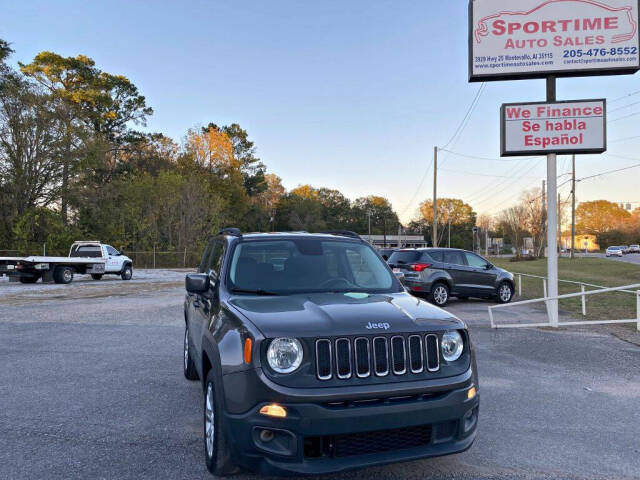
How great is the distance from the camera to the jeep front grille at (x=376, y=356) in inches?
126

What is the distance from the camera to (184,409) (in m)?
5.24

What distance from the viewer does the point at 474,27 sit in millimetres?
11977

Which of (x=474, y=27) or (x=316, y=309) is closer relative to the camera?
(x=316, y=309)

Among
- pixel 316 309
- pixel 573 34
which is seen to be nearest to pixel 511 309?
pixel 573 34

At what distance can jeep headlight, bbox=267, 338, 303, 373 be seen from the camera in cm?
321

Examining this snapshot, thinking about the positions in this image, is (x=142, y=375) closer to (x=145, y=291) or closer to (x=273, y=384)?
(x=273, y=384)

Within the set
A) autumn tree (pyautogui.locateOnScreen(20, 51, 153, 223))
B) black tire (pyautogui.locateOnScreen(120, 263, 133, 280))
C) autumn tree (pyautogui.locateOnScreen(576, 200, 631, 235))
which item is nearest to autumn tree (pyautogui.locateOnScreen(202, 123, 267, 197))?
autumn tree (pyautogui.locateOnScreen(20, 51, 153, 223))

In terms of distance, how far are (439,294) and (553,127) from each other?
5.24 m

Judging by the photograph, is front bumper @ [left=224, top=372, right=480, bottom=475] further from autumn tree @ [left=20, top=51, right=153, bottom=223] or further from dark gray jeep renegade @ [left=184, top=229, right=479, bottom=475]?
autumn tree @ [left=20, top=51, right=153, bottom=223]

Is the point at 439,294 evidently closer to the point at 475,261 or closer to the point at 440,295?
the point at 440,295

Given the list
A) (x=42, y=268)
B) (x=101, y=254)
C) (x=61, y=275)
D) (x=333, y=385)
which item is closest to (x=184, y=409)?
(x=333, y=385)

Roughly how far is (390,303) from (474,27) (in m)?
10.1

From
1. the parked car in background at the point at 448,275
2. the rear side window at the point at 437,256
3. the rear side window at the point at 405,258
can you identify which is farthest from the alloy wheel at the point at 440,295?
the rear side window at the point at 405,258

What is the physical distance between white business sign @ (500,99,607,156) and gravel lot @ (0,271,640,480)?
403cm
